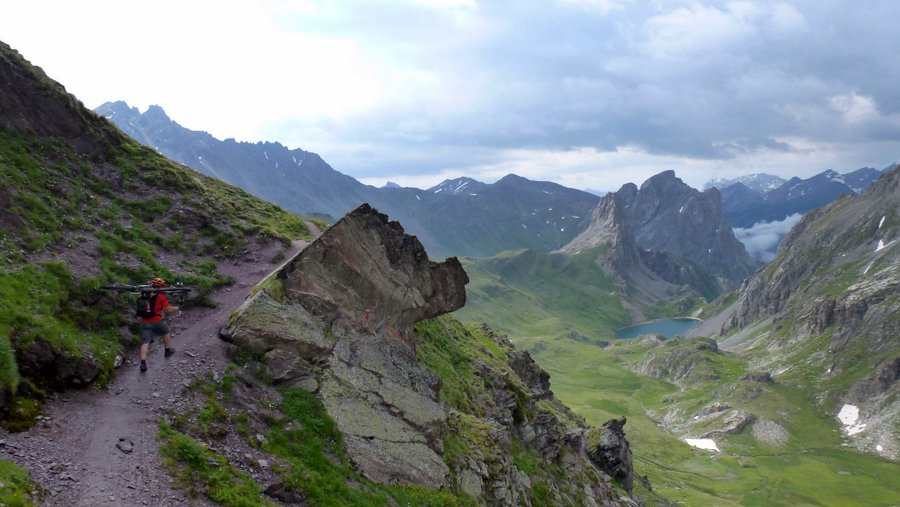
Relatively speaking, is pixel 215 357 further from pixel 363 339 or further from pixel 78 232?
pixel 78 232

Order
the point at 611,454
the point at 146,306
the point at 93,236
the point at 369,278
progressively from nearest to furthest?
the point at 146,306 < the point at 93,236 < the point at 369,278 < the point at 611,454

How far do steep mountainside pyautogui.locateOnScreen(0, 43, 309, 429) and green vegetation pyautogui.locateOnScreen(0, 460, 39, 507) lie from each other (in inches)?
115

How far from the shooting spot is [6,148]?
32969mm

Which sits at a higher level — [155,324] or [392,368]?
[155,324]

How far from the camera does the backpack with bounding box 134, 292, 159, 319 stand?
2691 cm

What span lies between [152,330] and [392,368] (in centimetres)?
1392

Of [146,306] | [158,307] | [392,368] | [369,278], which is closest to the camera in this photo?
[146,306]

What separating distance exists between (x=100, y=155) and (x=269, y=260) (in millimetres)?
14837

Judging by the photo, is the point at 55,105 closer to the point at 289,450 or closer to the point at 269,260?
the point at 269,260

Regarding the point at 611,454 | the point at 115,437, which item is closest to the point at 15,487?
the point at 115,437

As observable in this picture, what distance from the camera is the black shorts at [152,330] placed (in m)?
26.3

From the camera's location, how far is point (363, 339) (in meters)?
34.4

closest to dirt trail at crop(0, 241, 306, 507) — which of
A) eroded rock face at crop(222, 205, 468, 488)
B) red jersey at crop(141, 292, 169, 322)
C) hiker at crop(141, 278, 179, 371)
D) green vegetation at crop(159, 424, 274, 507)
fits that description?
green vegetation at crop(159, 424, 274, 507)

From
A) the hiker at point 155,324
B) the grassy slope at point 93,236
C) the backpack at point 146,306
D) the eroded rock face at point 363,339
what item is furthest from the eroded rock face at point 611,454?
the backpack at point 146,306
